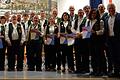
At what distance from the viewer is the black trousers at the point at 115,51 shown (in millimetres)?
5592

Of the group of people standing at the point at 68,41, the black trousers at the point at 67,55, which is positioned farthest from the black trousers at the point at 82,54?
the black trousers at the point at 67,55

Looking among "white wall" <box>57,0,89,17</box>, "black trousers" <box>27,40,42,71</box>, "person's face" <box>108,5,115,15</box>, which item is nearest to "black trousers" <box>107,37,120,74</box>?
"person's face" <box>108,5,115,15</box>

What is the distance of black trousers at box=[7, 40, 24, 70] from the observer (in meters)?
7.54

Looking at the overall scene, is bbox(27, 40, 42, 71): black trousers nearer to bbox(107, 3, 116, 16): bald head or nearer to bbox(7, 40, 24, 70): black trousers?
bbox(7, 40, 24, 70): black trousers

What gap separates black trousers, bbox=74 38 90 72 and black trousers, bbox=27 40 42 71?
1153 mm

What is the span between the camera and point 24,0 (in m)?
10.6

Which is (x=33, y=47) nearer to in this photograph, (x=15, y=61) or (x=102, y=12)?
(x=15, y=61)

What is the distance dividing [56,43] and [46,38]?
267mm

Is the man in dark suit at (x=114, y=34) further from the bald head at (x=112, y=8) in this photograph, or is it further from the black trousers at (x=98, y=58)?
the black trousers at (x=98, y=58)

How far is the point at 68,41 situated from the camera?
6719mm

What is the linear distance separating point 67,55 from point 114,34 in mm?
1531

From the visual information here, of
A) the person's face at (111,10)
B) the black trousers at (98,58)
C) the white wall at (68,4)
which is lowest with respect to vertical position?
the black trousers at (98,58)

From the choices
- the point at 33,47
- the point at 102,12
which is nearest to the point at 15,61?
the point at 33,47

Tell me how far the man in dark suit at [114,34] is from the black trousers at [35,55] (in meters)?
2.17
